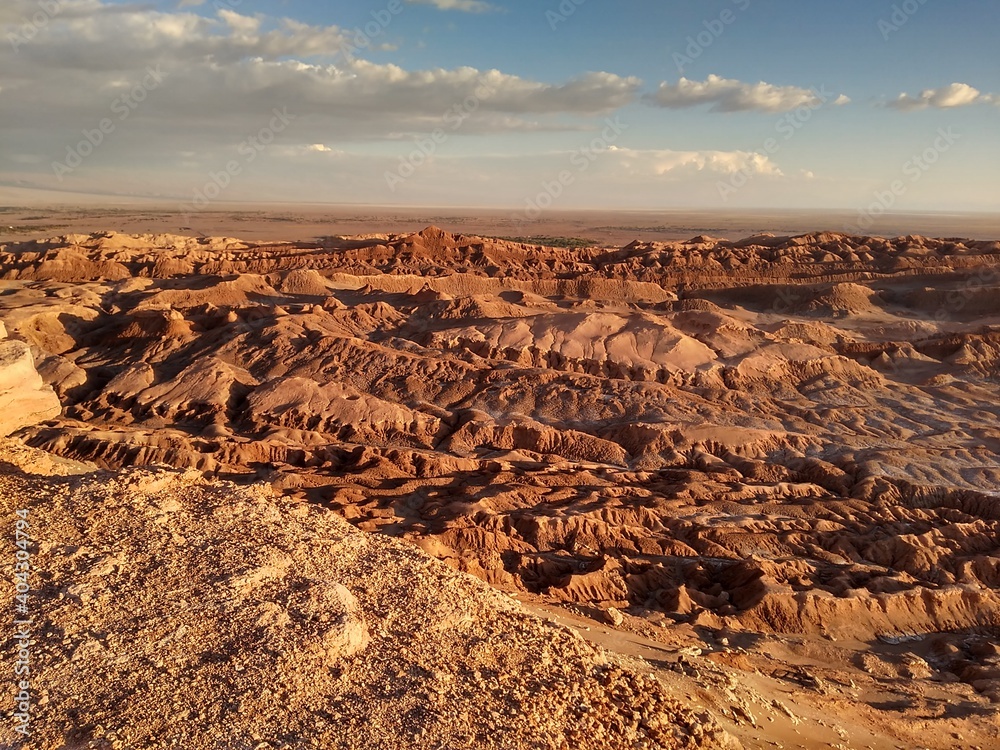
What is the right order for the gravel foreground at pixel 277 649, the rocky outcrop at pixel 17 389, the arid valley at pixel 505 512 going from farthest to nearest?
the rocky outcrop at pixel 17 389 → the arid valley at pixel 505 512 → the gravel foreground at pixel 277 649

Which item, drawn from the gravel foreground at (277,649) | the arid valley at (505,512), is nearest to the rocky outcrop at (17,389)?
the arid valley at (505,512)

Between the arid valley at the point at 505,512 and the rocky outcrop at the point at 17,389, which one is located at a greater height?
the rocky outcrop at the point at 17,389

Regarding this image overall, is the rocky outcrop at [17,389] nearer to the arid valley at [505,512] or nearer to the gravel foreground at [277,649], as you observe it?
the arid valley at [505,512]

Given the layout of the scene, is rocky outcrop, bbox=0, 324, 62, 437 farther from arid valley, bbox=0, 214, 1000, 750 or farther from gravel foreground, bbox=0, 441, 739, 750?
gravel foreground, bbox=0, 441, 739, 750

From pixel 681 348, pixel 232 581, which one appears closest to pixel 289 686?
pixel 232 581

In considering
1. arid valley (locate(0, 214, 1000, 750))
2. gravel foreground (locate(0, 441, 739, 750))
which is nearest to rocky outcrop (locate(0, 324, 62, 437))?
arid valley (locate(0, 214, 1000, 750))

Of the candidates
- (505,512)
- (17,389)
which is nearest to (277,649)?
(17,389)

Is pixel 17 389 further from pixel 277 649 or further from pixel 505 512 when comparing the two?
pixel 505 512

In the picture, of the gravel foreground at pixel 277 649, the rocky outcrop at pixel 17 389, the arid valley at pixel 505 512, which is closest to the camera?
the gravel foreground at pixel 277 649
